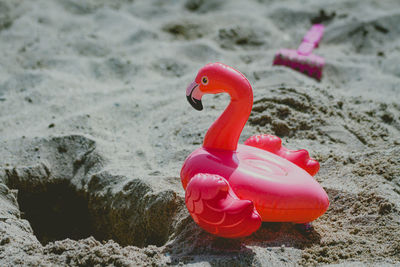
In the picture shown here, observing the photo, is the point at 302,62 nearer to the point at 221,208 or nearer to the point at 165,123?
the point at 165,123

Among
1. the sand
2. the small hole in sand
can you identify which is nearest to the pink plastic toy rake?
the sand

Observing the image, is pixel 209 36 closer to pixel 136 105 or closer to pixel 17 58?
pixel 136 105

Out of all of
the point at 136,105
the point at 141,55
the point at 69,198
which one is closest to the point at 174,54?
the point at 141,55

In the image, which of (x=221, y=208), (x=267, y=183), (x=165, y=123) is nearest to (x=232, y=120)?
(x=267, y=183)

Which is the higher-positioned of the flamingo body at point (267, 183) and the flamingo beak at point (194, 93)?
the flamingo beak at point (194, 93)

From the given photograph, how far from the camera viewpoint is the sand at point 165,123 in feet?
6.02

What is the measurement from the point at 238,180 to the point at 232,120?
27 centimetres

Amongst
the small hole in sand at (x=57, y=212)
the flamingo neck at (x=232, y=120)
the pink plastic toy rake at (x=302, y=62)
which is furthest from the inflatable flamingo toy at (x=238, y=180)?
the pink plastic toy rake at (x=302, y=62)

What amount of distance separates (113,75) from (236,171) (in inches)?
78.7

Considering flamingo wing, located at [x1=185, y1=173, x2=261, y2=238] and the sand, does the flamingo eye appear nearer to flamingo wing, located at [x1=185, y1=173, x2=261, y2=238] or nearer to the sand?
flamingo wing, located at [x1=185, y1=173, x2=261, y2=238]

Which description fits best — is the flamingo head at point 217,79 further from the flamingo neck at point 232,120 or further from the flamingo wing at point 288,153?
the flamingo wing at point 288,153

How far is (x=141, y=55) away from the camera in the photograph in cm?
381

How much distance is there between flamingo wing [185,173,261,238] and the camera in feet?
5.36

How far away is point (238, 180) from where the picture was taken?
5.88ft
